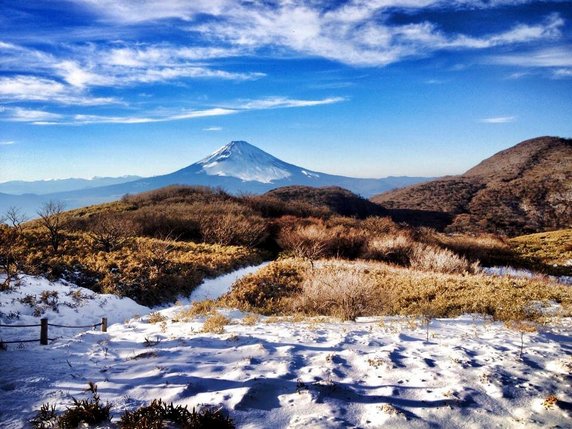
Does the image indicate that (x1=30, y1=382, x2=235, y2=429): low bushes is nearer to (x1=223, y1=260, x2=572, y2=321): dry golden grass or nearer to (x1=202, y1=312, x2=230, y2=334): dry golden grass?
(x1=202, y1=312, x2=230, y2=334): dry golden grass

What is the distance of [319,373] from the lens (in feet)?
19.9

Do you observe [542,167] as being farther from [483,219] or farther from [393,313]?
[393,313]

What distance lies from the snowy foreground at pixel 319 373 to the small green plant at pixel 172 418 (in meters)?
0.28

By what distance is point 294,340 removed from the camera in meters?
7.85

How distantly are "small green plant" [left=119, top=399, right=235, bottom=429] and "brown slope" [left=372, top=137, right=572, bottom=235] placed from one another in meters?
53.1

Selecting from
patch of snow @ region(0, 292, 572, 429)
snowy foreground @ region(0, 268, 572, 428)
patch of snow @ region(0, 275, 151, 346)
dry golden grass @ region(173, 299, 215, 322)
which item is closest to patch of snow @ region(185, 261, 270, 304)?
patch of snow @ region(0, 275, 151, 346)

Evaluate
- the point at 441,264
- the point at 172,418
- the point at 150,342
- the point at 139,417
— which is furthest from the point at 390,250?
the point at 139,417

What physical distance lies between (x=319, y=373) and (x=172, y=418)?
232 cm

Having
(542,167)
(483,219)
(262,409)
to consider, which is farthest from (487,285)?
(542,167)

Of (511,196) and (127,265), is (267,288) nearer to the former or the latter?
(127,265)

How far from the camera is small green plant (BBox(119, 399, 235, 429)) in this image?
175 inches

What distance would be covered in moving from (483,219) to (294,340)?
2402 inches

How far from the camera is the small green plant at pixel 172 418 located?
4441 millimetres

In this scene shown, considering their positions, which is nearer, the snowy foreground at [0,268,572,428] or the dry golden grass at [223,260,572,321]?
the snowy foreground at [0,268,572,428]
